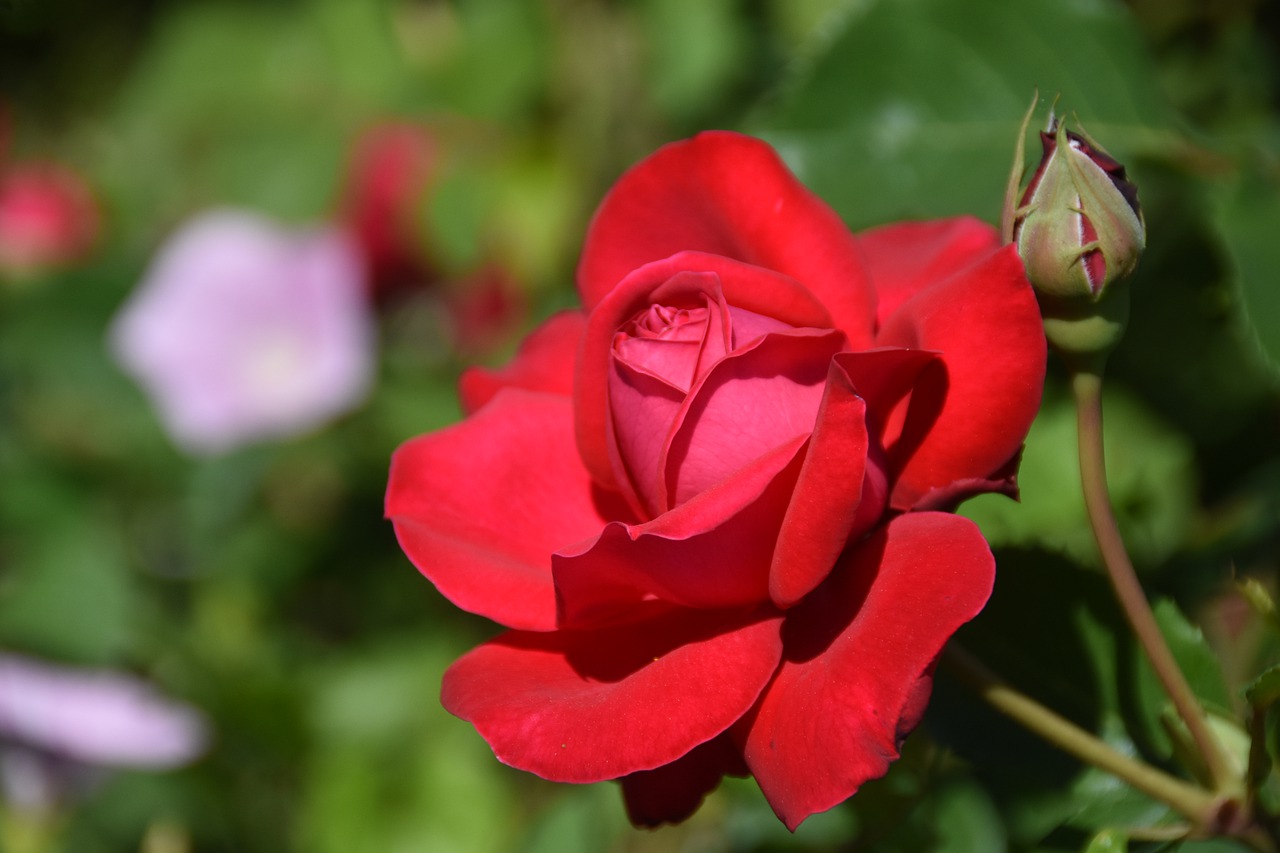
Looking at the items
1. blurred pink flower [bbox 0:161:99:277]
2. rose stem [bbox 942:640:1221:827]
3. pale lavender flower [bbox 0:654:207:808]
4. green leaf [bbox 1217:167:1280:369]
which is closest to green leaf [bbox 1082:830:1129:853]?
rose stem [bbox 942:640:1221:827]

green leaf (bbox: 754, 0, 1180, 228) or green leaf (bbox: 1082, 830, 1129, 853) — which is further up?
green leaf (bbox: 754, 0, 1180, 228)

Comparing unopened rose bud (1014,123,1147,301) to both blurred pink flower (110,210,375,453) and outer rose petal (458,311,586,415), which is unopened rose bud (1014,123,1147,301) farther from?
blurred pink flower (110,210,375,453)

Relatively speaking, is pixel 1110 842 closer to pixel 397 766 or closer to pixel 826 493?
pixel 826 493

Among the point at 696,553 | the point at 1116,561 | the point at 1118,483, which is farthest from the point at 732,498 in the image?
the point at 1118,483

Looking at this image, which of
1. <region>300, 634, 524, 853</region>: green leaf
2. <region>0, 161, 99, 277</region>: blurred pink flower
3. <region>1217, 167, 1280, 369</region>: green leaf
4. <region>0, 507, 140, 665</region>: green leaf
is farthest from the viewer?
<region>0, 161, 99, 277</region>: blurred pink flower

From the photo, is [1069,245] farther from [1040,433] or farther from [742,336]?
[1040,433]

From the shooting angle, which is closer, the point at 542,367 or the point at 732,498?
the point at 732,498
